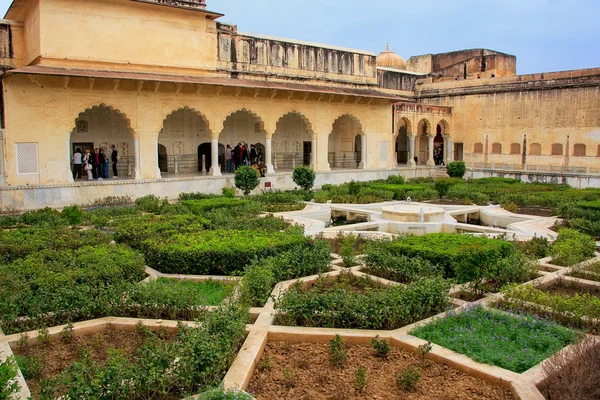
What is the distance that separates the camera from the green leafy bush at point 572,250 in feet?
28.3

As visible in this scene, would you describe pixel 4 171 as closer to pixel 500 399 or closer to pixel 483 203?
pixel 483 203

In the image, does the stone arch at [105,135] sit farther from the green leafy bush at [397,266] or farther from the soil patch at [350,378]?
the soil patch at [350,378]

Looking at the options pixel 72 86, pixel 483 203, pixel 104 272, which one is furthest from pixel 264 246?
pixel 72 86

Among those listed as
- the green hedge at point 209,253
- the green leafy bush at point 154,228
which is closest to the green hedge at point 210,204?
the green leafy bush at point 154,228

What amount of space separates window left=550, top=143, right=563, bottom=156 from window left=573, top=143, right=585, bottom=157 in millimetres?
634

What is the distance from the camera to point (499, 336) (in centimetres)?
543

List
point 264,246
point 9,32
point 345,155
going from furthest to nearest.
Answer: point 345,155 < point 9,32 < point 264,246

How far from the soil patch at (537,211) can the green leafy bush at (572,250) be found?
5020 mm

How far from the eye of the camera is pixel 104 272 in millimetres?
6930

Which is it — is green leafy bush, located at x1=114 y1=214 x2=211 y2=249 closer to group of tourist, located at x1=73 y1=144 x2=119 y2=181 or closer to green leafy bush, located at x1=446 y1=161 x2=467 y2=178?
group of tourist, located at x1=73 y1=144 x2=119 y2=181

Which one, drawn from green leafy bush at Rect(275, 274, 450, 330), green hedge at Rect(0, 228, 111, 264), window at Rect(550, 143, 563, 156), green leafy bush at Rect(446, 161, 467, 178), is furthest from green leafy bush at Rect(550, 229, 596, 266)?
window at Rect(550, 143, 563, 156)

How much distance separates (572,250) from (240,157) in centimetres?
1486

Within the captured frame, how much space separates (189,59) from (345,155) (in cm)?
1058

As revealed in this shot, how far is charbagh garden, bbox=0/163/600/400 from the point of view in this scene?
14.6 feet
